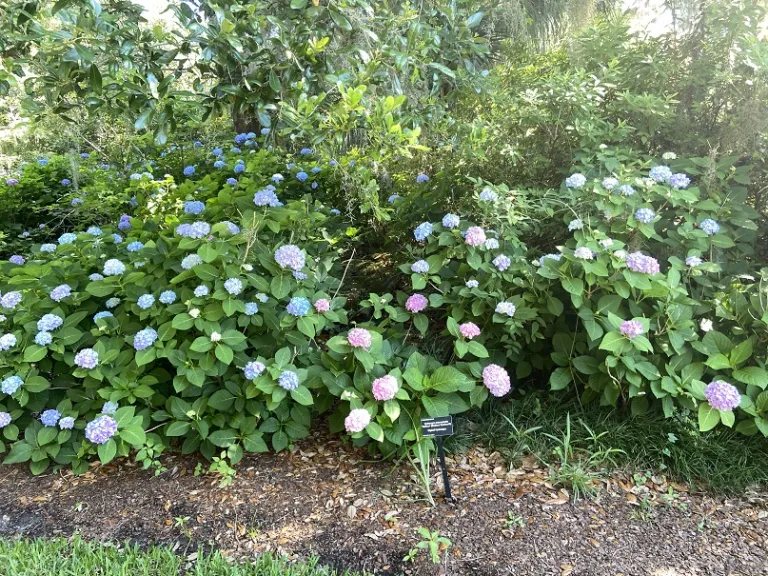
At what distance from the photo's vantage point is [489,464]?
7.34 feet

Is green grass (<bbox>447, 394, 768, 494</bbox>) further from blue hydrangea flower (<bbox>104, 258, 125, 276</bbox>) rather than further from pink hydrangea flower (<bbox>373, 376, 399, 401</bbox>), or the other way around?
blue hydrangea flower (<bbox>104, 258, 125, 276</bbox>)

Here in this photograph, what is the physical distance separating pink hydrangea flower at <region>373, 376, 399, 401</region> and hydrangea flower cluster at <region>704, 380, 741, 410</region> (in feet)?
3.65

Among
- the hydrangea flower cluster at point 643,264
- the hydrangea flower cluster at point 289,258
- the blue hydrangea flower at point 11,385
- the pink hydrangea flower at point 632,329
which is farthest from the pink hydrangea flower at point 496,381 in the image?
the blue hydrangea flower at point 11,385

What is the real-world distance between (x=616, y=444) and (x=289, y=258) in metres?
1.58

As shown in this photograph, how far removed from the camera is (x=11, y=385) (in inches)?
80.0

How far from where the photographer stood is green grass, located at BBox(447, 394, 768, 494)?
6.82 feet

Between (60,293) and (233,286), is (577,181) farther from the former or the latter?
(60,293)

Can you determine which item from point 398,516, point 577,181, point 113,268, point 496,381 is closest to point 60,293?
point 113,268

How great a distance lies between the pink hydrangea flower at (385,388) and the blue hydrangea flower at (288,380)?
0.30m

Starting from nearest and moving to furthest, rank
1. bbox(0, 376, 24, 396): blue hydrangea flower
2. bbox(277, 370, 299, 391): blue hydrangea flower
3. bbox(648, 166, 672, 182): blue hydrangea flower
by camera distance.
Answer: bbox(277, 370, 299, 391): blue hydrangea flower < bbox(0, 376, 24, 396): blue hydrangea flower < bbox(648, 166, 672, 182): blue hydrangea flower

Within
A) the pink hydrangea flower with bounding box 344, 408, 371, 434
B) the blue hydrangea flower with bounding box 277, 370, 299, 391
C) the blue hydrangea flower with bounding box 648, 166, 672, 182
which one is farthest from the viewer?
the blue hydrangea flower with bounding box 648, 166, 672, 182

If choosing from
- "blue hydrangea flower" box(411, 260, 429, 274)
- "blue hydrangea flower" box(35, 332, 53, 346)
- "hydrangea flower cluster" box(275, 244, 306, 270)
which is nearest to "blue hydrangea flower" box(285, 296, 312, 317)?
"hydrangea flower cluster" box(275, 244, 306, 270)

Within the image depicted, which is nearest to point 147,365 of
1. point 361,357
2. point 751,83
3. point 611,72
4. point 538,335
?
point 361,357

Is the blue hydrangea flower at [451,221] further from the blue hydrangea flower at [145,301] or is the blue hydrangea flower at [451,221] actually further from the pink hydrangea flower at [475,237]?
the blue hydrangea flower at [145,301]
